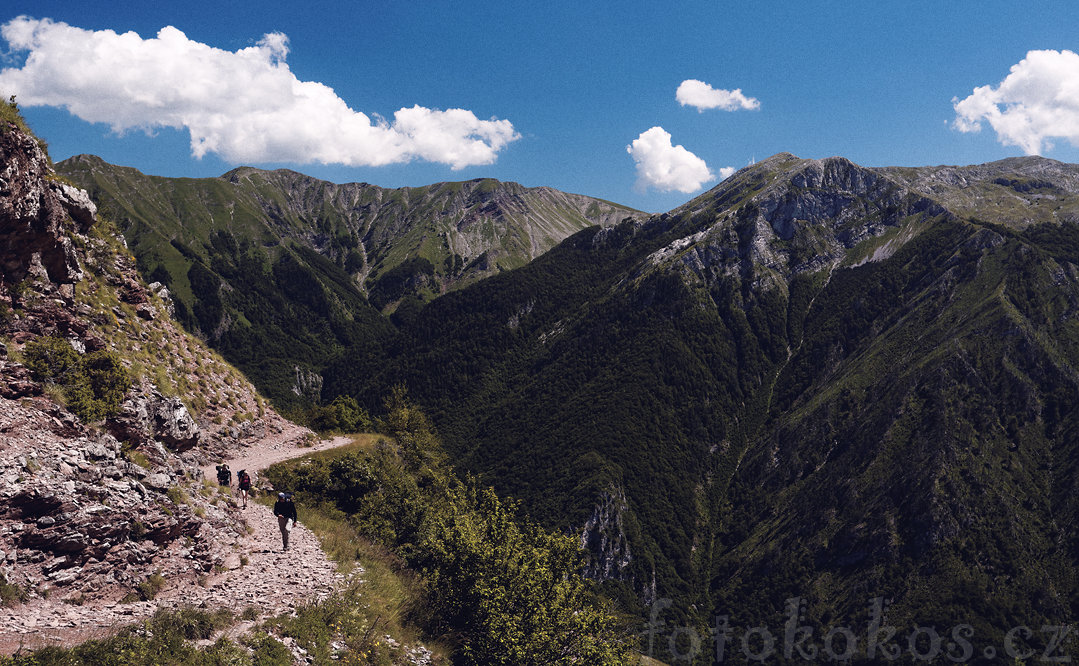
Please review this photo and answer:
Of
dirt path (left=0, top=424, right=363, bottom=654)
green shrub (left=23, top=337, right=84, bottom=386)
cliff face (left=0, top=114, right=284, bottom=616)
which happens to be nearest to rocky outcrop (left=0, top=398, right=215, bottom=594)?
cliff face (left=0, top=114, right=284, bottom=616)

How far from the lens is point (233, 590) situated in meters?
23.5

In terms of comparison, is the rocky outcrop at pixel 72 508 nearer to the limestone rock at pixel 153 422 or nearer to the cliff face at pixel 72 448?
the cliff face at pixel 72 448

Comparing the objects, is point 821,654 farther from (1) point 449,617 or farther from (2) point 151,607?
(2) point 151,607

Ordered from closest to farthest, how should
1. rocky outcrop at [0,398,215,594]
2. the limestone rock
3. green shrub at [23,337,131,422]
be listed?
rocky outcrop at [0,398,215,594], green shrub at [23,337,131,422], the limestone rock

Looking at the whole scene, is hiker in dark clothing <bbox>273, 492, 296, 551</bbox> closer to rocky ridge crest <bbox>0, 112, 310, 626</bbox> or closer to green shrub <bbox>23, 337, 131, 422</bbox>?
rocky ridge crest <bbox>0, 112, 310, 626</bbox>

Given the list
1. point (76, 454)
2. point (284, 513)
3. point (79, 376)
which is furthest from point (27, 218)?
point (284, 513)

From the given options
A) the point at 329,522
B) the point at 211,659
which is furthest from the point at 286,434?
the point at 211,659

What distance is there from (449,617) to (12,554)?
767 inches

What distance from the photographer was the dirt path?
1709 cm

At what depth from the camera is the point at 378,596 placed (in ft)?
92.9

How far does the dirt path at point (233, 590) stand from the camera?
56.1 ft

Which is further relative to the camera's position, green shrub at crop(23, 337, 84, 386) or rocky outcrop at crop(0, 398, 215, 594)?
green shrub at crop(23, 337, 84, 386)

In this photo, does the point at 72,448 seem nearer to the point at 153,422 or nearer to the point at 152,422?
the point at 152,422

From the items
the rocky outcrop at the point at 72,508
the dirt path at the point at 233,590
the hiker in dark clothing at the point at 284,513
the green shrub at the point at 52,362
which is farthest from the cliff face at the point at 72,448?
the hiker in dark clothing at the point at 284,513
